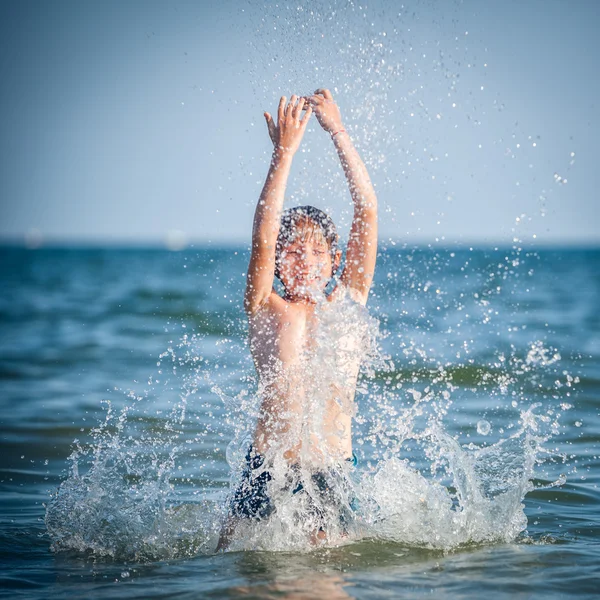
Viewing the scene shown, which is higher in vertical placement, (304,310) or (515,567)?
(304,310)

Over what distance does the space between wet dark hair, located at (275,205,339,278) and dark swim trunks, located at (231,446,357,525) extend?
910 millimetres

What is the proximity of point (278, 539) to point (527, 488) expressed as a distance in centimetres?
141

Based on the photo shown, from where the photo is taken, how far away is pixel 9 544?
434 centimetres

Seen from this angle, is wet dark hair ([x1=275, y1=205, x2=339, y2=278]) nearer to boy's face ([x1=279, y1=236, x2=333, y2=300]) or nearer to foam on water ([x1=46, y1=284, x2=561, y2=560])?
boy's face ([x1=279, y1=236, x2=333, y2=300])

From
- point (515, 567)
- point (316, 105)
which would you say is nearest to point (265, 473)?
point (515, 567)

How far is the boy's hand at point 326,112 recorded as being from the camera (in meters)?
4.13

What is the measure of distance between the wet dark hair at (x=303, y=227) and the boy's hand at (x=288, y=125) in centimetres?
33

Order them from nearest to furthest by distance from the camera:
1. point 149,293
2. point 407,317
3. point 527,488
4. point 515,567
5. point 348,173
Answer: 1. point 515,567
2. point 348,173
3. point 527,488
4. point 407,317
5. point 149,293

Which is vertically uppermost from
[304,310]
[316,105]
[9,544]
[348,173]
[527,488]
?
[316,105]

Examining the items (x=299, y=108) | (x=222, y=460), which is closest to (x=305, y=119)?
(x=299, y=108)

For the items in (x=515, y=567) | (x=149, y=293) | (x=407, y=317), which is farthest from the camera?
(x=149, y=293)

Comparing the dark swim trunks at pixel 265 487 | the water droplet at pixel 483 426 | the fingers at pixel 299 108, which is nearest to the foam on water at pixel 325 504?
the dark swim trunks at pixel 265 487

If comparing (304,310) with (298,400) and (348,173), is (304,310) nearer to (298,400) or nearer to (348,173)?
(298,400)

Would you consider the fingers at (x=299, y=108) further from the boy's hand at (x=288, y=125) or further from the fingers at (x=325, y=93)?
the fingers at (x=325, y=93)
